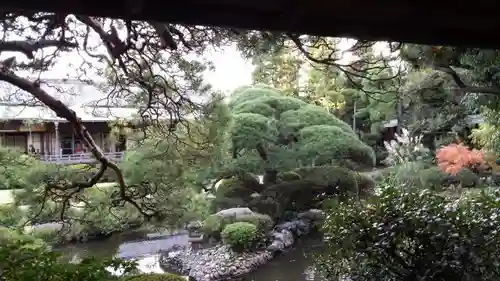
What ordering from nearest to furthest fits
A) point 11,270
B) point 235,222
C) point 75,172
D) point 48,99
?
point 11,270, point 48,99, point 75,172, point 235,222

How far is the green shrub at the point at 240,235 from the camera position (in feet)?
22.1

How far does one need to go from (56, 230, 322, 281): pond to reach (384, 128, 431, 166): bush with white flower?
3.06 metres

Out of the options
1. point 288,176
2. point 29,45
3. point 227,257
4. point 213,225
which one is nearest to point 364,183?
point 288,176

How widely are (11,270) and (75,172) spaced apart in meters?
1.58

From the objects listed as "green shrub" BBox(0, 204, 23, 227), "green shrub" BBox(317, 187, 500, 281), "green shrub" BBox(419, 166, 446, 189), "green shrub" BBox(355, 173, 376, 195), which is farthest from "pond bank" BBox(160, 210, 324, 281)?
"green shrub" BBox(317, 187, 500, 281)

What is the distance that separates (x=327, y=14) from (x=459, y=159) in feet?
24.2

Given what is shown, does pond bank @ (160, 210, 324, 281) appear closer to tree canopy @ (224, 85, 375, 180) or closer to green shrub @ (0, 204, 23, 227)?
tree canopy @ (224, 85, 375, 180)

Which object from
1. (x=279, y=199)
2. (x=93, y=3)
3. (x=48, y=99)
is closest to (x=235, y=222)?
(x=279, y=199)

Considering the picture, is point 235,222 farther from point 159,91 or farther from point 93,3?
point 93,3

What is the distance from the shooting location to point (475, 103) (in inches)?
220

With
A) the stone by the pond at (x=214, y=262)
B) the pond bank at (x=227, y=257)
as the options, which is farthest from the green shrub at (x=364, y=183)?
the stone by the pond at (x=214, y=262)

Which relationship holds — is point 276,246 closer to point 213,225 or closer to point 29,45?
point 213,225

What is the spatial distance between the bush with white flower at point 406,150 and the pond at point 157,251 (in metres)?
3.06

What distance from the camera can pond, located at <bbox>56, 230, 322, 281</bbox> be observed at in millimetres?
6320
